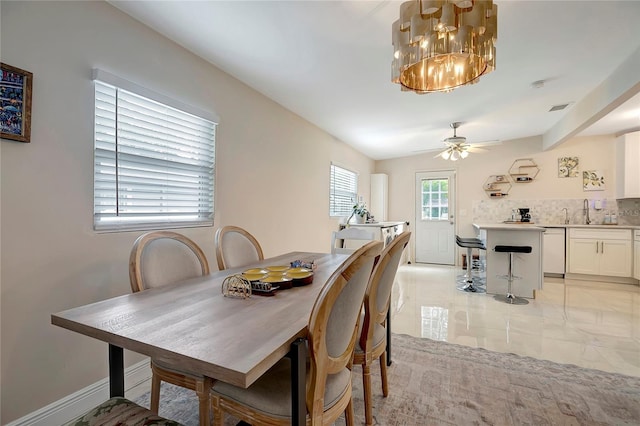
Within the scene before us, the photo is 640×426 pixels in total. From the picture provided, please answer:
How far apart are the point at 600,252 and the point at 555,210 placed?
3.47 ft

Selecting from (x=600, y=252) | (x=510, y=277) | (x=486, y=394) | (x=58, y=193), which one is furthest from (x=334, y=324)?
(x=600, y=252)

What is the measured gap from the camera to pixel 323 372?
3.21 feet

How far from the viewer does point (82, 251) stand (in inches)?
66.9

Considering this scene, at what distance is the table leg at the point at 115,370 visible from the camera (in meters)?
1.25

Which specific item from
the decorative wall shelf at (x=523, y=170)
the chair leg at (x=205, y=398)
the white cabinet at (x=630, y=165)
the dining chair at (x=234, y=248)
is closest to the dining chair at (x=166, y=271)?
the chair leg at (x=205, y=398)

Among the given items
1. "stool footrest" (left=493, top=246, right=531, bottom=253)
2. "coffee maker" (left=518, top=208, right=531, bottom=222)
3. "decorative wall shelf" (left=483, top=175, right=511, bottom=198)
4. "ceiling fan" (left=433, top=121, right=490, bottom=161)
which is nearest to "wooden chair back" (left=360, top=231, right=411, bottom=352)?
"stool footrest" (left=493, top=246, right=531, bottom=253)

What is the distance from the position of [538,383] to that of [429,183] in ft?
16.8

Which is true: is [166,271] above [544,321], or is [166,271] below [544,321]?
above

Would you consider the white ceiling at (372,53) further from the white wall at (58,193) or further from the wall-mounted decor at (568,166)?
the wall-mounted decor at (568,166)

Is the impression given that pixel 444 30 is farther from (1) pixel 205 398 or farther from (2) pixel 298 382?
(1) pixel 205 398

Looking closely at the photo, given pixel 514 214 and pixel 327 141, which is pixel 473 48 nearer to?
pixel 327 141

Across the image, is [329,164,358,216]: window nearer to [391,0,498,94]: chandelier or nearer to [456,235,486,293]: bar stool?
[456,235,486,293]: bar stool

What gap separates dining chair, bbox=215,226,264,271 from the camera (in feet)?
6.59

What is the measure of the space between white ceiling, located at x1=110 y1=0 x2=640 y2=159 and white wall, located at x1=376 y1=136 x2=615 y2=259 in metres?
1.15
